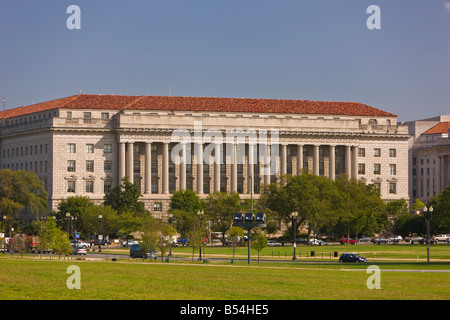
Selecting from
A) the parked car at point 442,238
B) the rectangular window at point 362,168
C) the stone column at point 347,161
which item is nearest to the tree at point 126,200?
the stone column at point 347,161

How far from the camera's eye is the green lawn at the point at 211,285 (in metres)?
43.1

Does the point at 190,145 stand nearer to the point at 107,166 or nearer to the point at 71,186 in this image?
the point at 107,166

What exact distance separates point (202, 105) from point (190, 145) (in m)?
7.95

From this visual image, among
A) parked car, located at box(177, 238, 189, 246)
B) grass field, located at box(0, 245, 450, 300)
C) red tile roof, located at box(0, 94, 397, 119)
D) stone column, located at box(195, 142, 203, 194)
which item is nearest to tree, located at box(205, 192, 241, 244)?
parked car, located at box(177, 238, 189, 246)

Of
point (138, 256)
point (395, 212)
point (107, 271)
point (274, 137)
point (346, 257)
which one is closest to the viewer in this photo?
point (107, 271)

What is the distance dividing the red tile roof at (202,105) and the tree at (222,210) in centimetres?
2561

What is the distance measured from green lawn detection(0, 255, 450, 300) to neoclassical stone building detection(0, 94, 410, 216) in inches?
4018

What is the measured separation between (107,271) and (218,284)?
1061 cm

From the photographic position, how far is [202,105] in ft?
561

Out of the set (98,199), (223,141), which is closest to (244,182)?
(223,141)

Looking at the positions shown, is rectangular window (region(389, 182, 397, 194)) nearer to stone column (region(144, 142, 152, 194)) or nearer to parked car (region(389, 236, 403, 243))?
parked car (region(389, 236, 403, 243))

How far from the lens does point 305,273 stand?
60656 millimetres

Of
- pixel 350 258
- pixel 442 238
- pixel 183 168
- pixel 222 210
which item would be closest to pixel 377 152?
pixel 442 238
